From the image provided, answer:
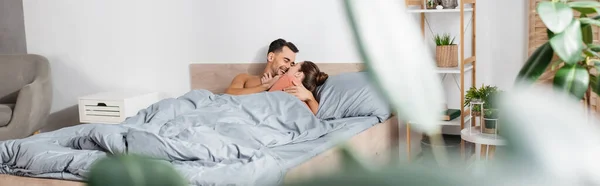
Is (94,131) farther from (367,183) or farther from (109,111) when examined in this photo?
(367,183)

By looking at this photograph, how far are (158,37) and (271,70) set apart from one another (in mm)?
961

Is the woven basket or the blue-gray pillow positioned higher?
the woven basket

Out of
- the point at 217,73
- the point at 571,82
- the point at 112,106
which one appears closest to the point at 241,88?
the point at 217,73

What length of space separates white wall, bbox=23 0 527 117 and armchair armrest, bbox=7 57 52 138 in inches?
11.8

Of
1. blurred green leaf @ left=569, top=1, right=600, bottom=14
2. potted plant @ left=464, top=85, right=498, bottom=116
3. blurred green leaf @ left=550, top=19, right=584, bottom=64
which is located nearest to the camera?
blurred green leaf @ left=550, top=19, right=584, bottom=64

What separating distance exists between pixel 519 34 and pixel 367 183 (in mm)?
3367

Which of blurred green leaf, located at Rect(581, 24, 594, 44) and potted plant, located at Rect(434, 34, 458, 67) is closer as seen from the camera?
blurred green leaf, located at Rect(581, 24, 594, 44)

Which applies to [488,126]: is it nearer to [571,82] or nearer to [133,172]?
[571,82]

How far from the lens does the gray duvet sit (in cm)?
209

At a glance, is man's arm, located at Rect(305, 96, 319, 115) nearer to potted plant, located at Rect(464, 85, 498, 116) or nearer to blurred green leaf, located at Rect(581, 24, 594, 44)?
potted plant, located at Rect(464, 85, 498, 116)

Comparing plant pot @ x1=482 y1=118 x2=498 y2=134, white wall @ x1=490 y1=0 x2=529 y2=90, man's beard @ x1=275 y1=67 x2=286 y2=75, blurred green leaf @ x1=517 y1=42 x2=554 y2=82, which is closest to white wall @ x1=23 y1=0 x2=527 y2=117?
white wall @ x1=490 y1=0 x2=529 y2=90

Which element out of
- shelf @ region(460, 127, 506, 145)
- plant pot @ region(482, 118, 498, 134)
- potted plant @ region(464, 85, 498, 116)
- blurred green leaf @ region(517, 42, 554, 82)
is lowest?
shelf @ region(460, 127, 506, 145)

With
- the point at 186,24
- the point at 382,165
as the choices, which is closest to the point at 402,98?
the point at 382,165

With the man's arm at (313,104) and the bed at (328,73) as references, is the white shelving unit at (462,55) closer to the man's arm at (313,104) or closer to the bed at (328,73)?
the bed at (328,73)
